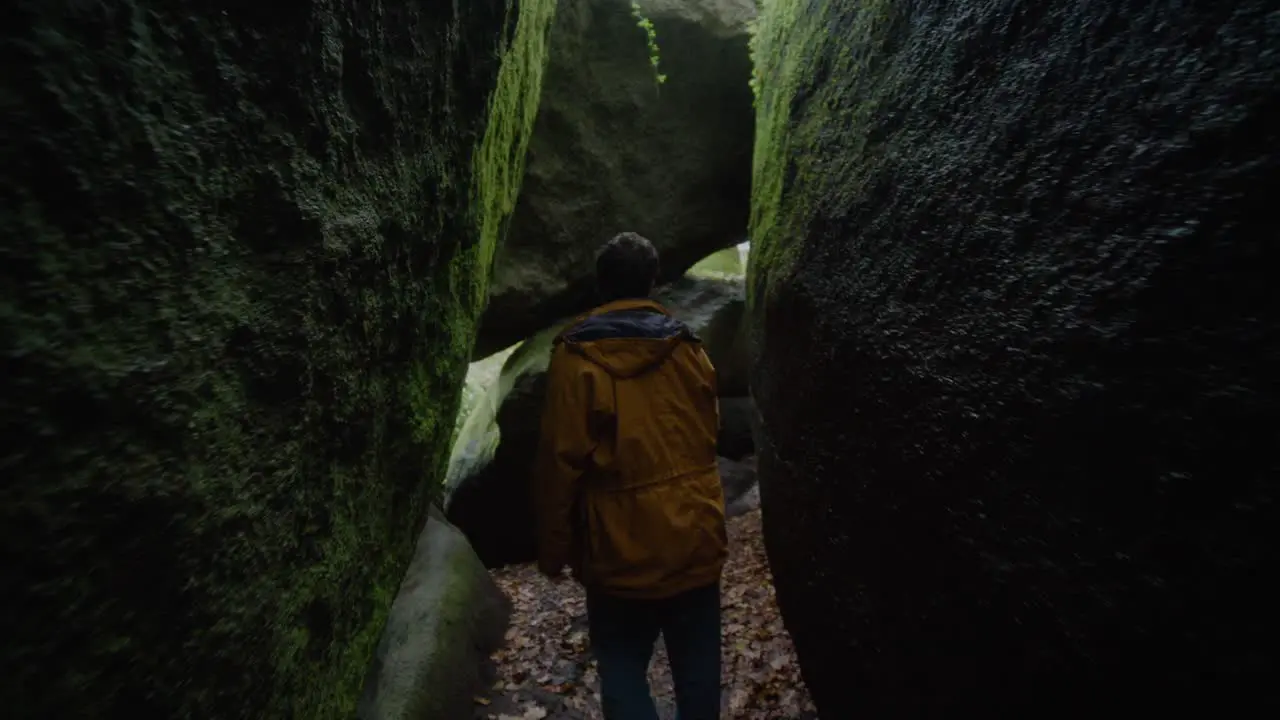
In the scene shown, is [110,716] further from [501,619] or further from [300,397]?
[501,619]

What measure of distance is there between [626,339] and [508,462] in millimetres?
5824

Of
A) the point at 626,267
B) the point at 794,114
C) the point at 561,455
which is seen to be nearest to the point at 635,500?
the point at 561,455

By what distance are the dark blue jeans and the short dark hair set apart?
1.48 m

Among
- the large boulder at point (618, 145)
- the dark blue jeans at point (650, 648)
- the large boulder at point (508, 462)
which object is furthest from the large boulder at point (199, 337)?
the large boulder at point (618, 145)

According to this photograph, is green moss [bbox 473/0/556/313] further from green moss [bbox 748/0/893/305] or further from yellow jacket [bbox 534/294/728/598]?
green moss [bbox 748/0/893/305]

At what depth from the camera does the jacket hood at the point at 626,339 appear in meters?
2.84

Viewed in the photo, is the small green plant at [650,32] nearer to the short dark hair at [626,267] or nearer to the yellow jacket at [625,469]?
the short dark hair at [626,267]

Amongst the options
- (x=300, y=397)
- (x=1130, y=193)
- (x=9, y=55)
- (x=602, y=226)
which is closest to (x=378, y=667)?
(x=300, y=397)

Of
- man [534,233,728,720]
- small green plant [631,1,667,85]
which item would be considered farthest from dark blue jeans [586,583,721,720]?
small green plant [631,1,667,85]

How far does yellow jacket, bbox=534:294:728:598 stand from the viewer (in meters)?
2.74

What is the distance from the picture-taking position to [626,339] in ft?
9.45

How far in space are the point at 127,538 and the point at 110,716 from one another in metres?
0.27

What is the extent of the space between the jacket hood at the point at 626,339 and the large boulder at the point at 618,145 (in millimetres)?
5332

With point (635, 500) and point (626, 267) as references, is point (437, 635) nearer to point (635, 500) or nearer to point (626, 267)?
point (635, 500)
